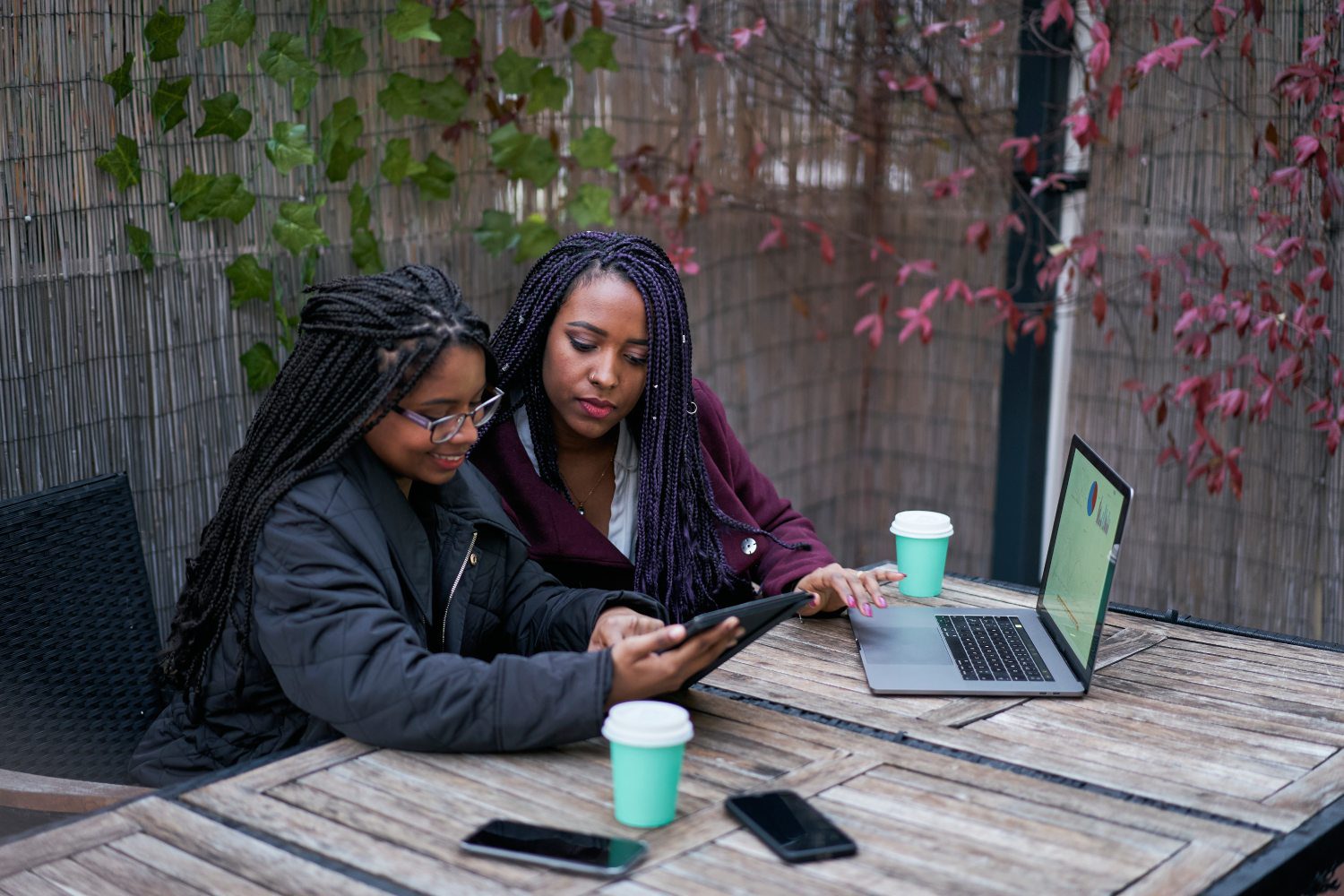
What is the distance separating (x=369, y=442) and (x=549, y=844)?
610mm

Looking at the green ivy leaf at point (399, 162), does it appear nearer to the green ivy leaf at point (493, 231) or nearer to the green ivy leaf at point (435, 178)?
the green ivy leaf at point (435, 178)

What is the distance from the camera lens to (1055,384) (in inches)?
158

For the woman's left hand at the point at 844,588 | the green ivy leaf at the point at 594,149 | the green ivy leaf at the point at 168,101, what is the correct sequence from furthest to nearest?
1. the green ivy leaf at the point at 594,149
2. the green ivy leaf at the point at 168,101
3. the woman's left hand at the point at 844,588

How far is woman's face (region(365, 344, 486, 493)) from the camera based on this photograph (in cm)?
175

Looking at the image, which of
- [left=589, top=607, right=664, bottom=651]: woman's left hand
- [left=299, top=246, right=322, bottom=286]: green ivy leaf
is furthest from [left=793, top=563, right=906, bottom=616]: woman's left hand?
[left=299, top=246, right=322, bottom=286]: green ivy leaf

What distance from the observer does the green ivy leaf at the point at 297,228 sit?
2766 millimetres

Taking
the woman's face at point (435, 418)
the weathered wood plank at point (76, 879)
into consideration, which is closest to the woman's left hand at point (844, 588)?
the woman's face at point (435, 418)

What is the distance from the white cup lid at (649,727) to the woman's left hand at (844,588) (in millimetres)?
733

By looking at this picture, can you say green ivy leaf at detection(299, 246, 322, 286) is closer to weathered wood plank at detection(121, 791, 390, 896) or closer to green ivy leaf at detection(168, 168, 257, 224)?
green ivy leaf at detection(168, 168, 257, 224)

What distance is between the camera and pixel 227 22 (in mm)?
2580

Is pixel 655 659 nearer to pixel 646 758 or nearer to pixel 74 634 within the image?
pixel 646 758

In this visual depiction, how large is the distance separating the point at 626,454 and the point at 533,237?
1052mm

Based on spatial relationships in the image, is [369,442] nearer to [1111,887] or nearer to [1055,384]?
[1111,887]

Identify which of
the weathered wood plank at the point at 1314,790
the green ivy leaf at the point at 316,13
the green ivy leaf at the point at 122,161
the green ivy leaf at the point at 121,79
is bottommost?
the weathered wood plank at the point at 1314,790
